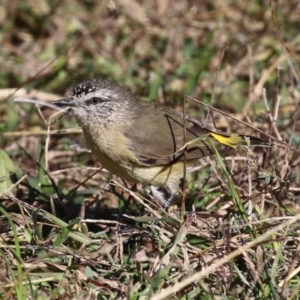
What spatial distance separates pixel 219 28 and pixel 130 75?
1.25 metres

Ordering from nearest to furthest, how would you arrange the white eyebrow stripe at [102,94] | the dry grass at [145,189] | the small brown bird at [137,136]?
the dry grass at [145,189]
the small brown bird at [137,136]
the white eyebrow stripe at [102,94]

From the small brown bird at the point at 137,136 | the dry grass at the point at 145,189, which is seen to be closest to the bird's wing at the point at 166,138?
the small brown bird at the point at 137,136

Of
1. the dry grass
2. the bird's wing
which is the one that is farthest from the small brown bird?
the dry grass

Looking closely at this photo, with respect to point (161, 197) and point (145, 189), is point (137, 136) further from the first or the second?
point (161, 197)

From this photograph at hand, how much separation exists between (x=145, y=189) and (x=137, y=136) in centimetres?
37

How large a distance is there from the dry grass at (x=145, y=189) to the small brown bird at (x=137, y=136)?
0.64 feet

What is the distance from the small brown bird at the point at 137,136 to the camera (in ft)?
15.5

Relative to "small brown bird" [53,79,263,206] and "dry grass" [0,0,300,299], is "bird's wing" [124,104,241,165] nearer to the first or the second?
"small brown bird" [53,79,263,206]

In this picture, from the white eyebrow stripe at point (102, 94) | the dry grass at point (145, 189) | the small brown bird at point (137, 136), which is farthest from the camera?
the white eyebrow stripe at point (102, 94)

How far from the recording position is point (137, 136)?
4.89m

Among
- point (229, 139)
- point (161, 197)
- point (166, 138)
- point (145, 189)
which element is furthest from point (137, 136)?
point (229, 139)

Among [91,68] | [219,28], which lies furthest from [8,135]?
[219,28]

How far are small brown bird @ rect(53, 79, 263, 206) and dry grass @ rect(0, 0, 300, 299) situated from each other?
0.19 meters

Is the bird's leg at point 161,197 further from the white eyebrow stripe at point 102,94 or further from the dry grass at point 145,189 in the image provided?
the white eyebrow stripe at point 102,94
